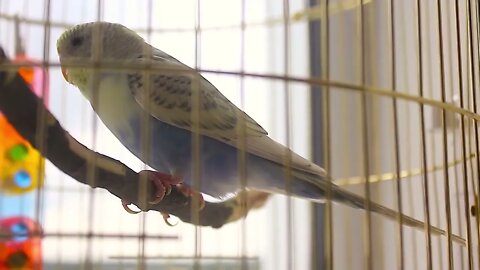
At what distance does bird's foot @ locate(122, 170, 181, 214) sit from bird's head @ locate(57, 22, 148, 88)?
17cm

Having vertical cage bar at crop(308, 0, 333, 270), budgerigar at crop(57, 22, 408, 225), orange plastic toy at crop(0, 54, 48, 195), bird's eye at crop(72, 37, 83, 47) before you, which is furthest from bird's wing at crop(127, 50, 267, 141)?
vertical cage bar at crop(308, 0, 333, 270)

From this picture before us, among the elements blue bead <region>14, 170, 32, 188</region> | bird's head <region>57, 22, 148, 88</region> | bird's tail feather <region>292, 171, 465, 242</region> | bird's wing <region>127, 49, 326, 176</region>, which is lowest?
bird's tail feather <region>292, 171, 465, 242</region>

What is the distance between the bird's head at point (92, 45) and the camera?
35.6 inches

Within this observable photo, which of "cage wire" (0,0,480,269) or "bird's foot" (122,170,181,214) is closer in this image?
"bird's foot" (122,170,181,214)

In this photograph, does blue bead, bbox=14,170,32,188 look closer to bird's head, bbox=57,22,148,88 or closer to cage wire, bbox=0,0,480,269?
cage wire, bbox=0,0,480,269

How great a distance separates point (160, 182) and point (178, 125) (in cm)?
7

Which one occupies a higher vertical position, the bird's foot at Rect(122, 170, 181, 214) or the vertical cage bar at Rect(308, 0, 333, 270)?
the vertical cage bar at Rect(308, 0, 333, 270)

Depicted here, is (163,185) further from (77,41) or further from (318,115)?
(318,115)

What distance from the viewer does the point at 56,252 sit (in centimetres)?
115

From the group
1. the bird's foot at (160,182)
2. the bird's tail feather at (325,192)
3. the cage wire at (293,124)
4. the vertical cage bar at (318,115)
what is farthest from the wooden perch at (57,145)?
the vertical cage bar at (318,115)

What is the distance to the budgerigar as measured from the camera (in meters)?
0.82

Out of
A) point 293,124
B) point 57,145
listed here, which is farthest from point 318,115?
point 57,145

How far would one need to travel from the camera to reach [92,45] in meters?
0.90

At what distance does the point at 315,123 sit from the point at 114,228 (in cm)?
46
